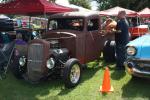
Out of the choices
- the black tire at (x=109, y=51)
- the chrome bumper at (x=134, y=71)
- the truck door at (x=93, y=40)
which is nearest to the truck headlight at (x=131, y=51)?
the chrome bumper at (x=134, y=71)

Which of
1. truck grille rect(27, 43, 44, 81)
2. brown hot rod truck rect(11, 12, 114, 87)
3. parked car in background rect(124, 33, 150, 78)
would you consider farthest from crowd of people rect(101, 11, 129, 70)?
truck grille rect(27, 43, 44, 81)

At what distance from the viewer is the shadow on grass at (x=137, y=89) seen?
7.14m

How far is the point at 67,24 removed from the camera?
31.1 feet

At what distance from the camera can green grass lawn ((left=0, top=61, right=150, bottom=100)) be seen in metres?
7.23

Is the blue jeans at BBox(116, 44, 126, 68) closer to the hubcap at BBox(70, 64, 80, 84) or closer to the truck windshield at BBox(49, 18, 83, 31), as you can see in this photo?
the truck windshield at BBox(49, 18, 83, 31)

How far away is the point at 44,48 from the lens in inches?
309

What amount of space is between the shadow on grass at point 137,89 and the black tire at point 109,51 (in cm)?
244

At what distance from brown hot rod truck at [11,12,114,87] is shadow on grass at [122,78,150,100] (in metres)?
1.33

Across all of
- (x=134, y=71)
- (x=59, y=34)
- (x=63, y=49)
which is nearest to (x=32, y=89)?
(x=63, y=49)

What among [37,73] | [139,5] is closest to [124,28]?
[37,73]

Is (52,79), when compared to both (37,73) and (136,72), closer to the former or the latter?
(37,73)

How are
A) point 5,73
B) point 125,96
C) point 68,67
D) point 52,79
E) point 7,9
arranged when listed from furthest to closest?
1. point 7,9
2. point 5,73
3. point 52,79
4. point 68,67
5. point 125,96

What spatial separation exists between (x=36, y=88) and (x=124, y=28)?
316 cm

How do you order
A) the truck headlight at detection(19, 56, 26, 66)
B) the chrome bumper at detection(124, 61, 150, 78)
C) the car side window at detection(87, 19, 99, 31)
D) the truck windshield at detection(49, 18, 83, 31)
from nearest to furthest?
the chrome bumper at detection(124, 61, 150, 78)
the truck headlight at detection(19, 56, 26, 66)
the truck windshield at detection(49, 18, 83, 31)
the car side window at detection(87, 19, 99, 31)
